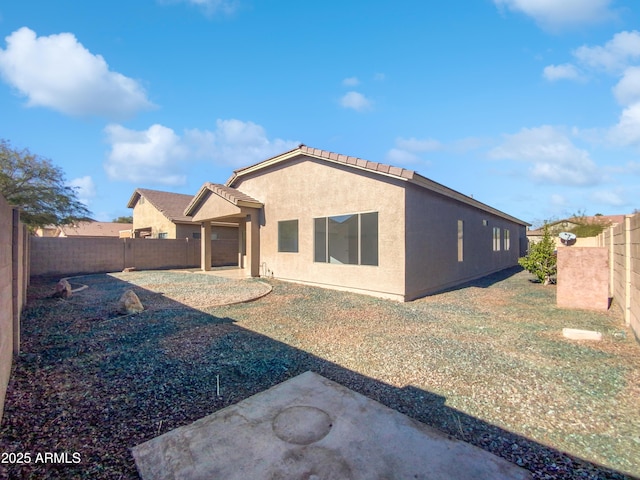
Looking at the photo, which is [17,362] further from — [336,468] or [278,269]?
[278,269]

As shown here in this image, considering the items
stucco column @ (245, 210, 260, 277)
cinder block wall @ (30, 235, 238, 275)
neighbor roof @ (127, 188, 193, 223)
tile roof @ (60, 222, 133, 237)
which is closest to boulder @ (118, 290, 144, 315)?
stucco column @ (245, 210, 260, 277)

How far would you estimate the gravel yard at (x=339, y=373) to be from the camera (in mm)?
2678

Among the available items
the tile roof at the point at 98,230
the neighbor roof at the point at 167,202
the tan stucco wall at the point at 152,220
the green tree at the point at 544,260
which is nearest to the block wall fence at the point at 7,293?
the green tree at the point at 544,260

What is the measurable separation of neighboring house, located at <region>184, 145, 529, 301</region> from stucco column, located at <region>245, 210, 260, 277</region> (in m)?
0.05

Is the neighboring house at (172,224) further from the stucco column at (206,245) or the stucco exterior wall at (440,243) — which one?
the stucco exterior wall at (440,243)

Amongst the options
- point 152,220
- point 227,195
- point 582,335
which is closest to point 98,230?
point 152,220

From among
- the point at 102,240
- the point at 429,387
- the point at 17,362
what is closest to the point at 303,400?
the point at 429,387

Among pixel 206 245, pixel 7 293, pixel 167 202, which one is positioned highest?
pixel 167 202

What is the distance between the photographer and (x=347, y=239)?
1051 cm

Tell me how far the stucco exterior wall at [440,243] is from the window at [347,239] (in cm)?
118

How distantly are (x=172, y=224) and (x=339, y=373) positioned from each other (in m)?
20.9

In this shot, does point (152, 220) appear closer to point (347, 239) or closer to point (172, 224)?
point (172, 224)

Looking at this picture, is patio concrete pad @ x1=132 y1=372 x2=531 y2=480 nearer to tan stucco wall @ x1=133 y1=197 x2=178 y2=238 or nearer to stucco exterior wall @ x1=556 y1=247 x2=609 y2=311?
stucco exterior wall @ x1=556 y1=247 x2=609 y2=311

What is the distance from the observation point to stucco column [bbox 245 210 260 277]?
13.6 meters
